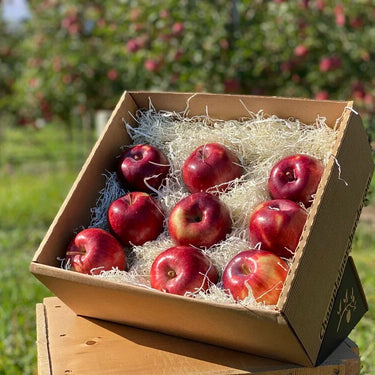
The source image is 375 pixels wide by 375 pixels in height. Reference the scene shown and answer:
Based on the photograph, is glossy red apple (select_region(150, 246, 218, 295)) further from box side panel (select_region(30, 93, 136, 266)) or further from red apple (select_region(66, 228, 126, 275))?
box side panel (select_region(30, 93, 136, 266))

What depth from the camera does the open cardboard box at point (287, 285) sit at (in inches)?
55.5

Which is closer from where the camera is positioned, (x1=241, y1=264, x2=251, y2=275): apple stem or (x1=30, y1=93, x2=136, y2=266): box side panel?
(x1=241, y1=264, x2=251, y2=275): apple stem

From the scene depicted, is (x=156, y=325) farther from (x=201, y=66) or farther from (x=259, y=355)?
(x=201, y=66)

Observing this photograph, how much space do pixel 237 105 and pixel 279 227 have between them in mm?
553

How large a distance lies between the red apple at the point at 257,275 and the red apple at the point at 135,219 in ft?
1.06

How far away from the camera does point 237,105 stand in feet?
6.68

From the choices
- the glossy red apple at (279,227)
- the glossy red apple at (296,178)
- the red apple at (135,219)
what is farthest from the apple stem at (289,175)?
the red apple at (135,219)

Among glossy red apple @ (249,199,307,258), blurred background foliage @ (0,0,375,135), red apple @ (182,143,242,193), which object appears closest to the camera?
glossy red apple @ (249,199,307,258)

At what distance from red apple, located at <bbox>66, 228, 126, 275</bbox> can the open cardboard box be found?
5cm

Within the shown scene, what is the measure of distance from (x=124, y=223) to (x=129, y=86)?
4885mm

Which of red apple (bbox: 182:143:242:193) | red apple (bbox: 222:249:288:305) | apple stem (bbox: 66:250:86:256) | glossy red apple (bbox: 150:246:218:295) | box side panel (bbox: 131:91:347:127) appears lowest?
red apple (bbox: 222:249:288:305)

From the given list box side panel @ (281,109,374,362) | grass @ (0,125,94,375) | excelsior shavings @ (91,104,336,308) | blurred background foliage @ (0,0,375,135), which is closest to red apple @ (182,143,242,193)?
excelsior shavings @ (91,104,336,308)

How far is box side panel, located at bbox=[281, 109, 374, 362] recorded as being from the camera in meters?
1.41

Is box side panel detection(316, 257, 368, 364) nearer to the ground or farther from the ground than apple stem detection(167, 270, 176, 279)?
nearer to the ground
